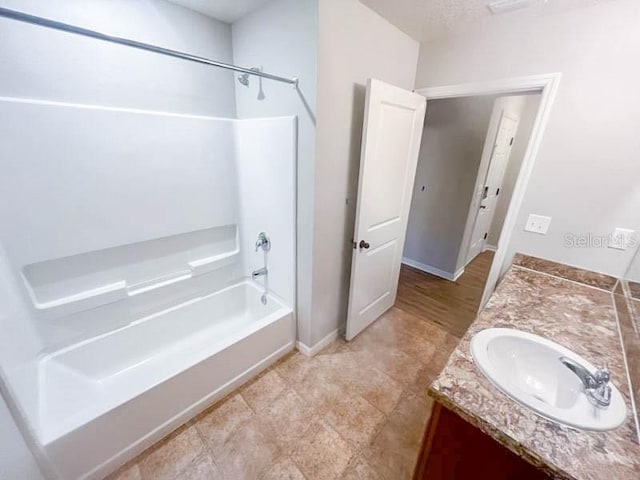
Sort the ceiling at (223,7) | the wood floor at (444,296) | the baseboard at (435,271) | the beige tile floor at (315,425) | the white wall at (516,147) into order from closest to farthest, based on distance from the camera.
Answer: the beige tile floor at (315,425) < the ceiling at (223,7) < the wood floor at (444,296) < the baseboard at (435,271) < the white wall at (516,147)

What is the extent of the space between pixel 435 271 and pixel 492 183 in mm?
1395

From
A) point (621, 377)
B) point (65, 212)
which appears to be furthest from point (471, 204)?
point (65, 212)

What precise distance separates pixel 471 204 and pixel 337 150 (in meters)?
2.06

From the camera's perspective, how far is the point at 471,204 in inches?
113

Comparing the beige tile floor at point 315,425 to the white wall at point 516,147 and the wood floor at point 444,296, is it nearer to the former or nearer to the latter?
the wood floor at point 444,296

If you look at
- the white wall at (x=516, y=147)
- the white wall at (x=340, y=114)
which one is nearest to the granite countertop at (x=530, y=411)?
the white wall at (x=340, y=114)

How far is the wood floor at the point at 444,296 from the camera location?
244 centimetres

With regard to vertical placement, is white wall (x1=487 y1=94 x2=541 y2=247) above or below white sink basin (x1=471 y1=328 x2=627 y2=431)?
above

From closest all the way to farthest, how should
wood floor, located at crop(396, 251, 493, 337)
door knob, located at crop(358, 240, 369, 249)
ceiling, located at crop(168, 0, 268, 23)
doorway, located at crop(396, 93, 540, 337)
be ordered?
ceiling, located at crop(168, 0, 268, 23) → door knob, located at crop(358, 240, 369, 249) → wood floor, located at crop(396, 251, 493, 337) → doorway, located at crop(396, 93, 540, 337)

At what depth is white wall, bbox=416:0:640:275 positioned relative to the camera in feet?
4.23

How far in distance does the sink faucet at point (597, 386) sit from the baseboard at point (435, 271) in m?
2.45

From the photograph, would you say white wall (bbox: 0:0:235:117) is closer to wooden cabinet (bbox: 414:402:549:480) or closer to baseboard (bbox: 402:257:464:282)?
wooden cabinet (bbox: 414:402:549:480)

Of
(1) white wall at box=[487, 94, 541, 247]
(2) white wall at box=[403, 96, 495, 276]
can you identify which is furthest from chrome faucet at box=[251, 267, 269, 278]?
(1) white wall at box=[487, 94, 541, 247]

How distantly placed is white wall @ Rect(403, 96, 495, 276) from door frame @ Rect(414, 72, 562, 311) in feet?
3.66
